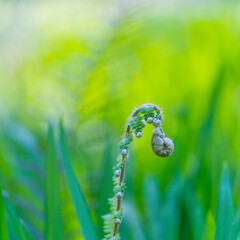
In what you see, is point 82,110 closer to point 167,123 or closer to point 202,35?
point 167,123

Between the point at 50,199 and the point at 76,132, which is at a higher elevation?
the point at 76,132

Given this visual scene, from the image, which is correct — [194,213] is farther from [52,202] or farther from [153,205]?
[52,202]

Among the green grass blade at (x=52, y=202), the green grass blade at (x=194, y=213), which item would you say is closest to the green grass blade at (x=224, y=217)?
the green grass blade at (x=194, y=213)

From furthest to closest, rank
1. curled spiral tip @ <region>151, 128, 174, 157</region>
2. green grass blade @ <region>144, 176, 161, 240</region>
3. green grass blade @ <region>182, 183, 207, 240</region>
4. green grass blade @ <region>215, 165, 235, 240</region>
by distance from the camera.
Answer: green grass blade @ <region>144, 176, 161, 240</region>, green grass blade @ <region>182, 183, 207, 240</region>, green grass blade @ <region>215, 165, 235, 240</region>, curled spiral tip @ <region>151, 128, 174, 157</region>

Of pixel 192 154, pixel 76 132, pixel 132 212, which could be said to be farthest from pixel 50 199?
pixel 192 154

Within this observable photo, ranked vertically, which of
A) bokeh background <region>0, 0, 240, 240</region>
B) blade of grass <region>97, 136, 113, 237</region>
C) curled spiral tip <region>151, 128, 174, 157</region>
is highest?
bokeh background <region>0, 0, 240, 240</region>

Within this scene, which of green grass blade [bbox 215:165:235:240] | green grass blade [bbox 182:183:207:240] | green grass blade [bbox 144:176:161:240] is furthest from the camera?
green grass blade [bbox 144:176:161:240]

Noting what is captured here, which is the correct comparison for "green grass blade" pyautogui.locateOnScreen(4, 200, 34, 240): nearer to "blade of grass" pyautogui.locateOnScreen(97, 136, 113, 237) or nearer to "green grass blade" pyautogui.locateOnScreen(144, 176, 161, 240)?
"blade of grass" pyautogui.locateOnScreen(97, 136, 113, 237)

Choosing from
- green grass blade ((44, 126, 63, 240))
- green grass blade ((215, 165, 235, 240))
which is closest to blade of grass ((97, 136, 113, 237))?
green grass blade ((44, 126, 63, 240))

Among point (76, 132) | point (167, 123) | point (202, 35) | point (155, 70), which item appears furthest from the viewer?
point (202, 35)
